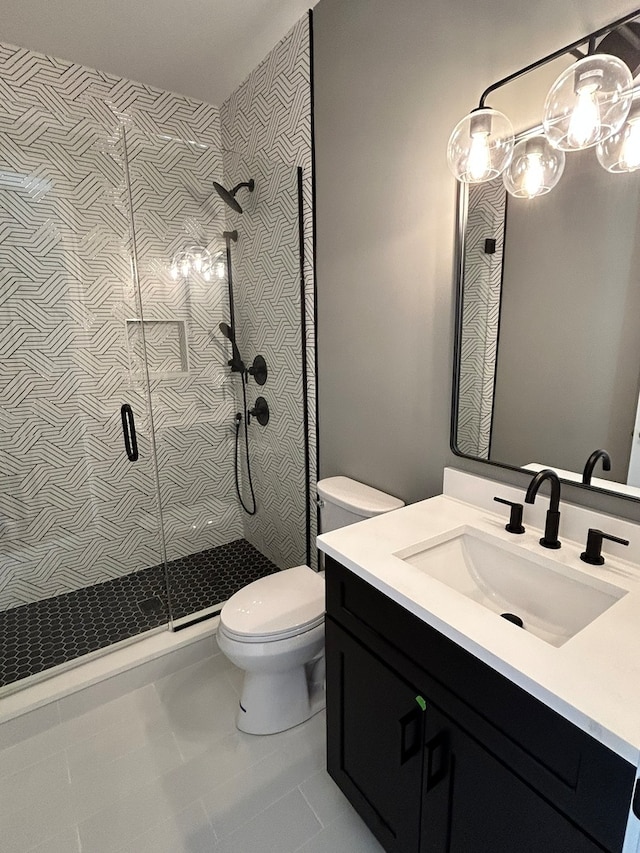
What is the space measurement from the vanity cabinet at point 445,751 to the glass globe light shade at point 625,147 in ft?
3.63

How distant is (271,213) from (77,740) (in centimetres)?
242

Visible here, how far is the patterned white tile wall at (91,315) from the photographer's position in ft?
6.82

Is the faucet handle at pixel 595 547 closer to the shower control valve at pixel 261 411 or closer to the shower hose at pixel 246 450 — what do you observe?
the shower control valve at pixel 261 411

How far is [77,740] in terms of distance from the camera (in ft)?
5.29

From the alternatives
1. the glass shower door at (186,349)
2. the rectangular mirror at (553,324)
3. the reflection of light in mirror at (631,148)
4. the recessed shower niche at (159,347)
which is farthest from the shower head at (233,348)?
the reflection of light in mirror at (631,148)

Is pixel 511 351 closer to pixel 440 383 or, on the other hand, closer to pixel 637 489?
pixel 440 383

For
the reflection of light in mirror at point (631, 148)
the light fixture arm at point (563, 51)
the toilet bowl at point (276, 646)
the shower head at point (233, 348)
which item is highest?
the light fixture arm at point (563, 51)

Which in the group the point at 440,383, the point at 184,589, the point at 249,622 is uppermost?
the point at 440,383

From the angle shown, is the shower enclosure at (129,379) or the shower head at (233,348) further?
the shower head at (233,348)

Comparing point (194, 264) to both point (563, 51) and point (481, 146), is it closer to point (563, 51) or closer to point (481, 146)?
point (481, 146)

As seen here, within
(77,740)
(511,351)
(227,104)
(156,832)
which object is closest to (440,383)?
(511,351)

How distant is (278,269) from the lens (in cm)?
224

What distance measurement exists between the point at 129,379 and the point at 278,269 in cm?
102

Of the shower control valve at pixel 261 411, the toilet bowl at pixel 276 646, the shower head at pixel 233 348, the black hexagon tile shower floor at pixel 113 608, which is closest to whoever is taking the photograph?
the toilet bowl at pixel 276 646
